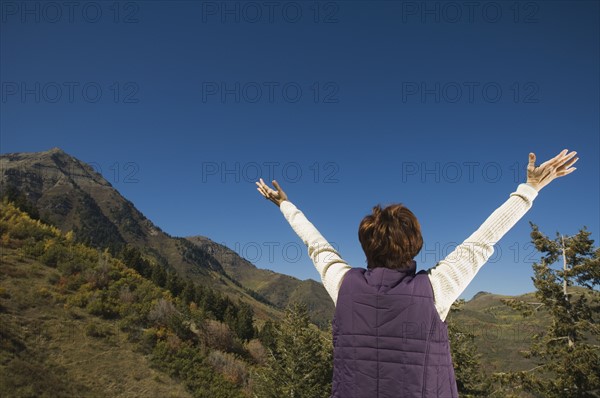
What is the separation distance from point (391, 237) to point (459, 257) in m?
0.39

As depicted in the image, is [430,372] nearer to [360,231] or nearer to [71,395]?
[360,231]

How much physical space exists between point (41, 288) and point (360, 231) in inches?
1238

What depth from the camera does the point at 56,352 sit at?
70.4ft

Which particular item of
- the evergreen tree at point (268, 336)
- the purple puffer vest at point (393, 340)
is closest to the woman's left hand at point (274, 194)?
the purple puffer vest at point (393, 340)

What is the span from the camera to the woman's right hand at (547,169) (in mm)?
2338

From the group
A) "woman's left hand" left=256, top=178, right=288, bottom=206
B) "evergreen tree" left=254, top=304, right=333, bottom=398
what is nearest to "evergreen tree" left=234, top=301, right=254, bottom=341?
"evergreen tree" left=254, top=304, right=333, bottom=398

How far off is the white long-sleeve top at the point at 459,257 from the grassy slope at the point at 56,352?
20.7 metres

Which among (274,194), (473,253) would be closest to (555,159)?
(473,253)

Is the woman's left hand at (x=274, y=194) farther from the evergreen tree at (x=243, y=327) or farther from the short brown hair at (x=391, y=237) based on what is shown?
the evergreen tree at (x=243, y=327)

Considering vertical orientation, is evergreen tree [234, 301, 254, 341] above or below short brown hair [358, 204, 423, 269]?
above

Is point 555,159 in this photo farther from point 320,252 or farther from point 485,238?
point 320,252

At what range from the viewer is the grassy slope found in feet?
60.5

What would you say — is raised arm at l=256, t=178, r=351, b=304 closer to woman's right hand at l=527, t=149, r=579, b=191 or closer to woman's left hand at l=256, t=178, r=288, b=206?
woman's left hand at l=256, t=178, r=288, b=206

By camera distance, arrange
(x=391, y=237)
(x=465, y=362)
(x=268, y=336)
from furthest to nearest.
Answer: (x=268, y=336) → (x=465, y=362) → (x=391, y=237)
